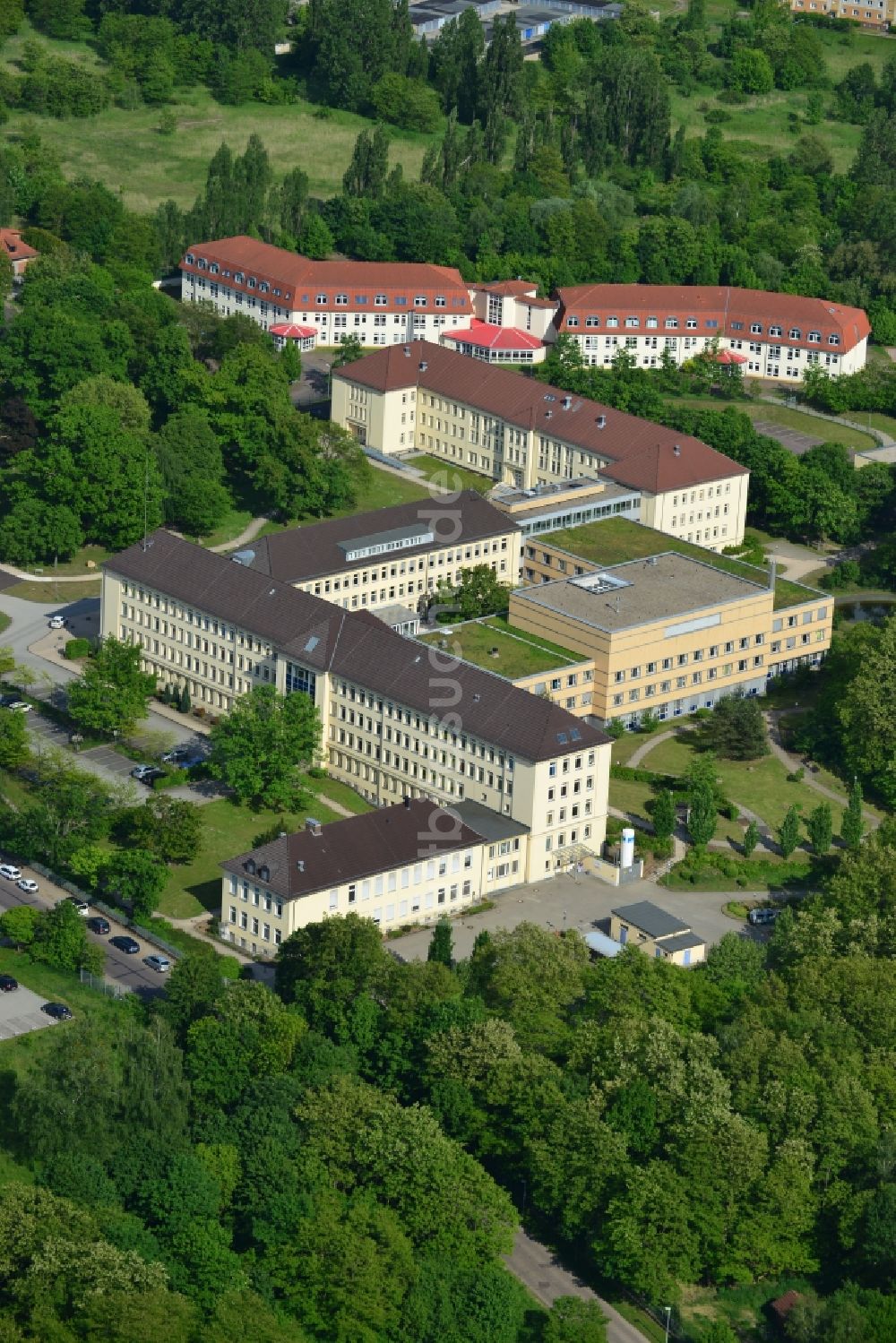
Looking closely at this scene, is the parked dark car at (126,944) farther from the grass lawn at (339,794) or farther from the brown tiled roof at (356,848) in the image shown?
the grass lawn at (339,794)

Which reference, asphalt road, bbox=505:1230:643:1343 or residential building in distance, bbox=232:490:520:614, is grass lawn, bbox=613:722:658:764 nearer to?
residential building in distance, bbox=232:490:520:614

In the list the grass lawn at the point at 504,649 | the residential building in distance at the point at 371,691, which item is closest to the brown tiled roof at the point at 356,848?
the residential building in distance at the point at 371,691

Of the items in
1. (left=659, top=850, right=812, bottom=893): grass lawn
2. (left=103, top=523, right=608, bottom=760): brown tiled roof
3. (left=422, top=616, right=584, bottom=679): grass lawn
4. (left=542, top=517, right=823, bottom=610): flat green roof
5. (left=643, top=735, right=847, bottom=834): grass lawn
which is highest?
(left=103, top=523, right=608, bottom=760): brown tiled roof

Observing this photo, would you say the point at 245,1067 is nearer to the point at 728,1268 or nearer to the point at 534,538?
the point at 728,1268

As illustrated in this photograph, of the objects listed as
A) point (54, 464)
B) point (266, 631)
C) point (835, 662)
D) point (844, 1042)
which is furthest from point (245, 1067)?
point (54, 464)

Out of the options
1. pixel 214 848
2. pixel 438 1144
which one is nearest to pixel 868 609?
pixel 214 848

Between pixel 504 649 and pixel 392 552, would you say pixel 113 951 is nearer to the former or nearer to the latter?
pixel 504 649

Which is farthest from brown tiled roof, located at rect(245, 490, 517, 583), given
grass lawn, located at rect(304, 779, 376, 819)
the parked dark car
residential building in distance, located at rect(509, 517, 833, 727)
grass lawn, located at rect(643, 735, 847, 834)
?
the parked dark car

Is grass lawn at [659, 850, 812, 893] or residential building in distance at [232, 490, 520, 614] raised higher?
residential building in distance at [232, 490, 520, 614]
